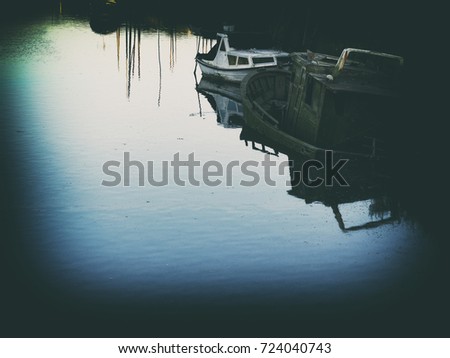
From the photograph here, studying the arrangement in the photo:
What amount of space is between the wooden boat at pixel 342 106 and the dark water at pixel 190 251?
78.1 inches

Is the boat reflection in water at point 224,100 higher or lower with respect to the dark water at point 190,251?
higher

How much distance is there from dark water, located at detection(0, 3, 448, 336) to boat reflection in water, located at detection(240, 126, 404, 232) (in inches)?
4.5

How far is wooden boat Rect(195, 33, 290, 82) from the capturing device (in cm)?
4584

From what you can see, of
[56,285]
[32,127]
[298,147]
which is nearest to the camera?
[56,285]

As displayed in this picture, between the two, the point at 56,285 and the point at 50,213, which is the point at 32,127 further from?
the point at 56,285

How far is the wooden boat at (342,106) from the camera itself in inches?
1085

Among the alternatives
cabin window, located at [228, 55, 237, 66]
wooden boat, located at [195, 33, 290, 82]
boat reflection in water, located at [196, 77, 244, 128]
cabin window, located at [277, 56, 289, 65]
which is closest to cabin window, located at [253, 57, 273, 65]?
wooden boat, located at [195, 33, 290, 82]

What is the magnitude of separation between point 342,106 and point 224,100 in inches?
773

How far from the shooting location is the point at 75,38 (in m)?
75.1

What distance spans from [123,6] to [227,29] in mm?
48068

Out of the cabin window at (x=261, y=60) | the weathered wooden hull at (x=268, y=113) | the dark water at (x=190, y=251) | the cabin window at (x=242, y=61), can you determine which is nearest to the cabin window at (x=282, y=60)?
the cabin window at (x=261, y=60)

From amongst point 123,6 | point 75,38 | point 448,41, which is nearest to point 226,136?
point 448,41

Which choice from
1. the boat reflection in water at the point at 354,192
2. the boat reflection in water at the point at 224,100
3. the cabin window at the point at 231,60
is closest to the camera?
the boat reflection in water at the point at 354,192

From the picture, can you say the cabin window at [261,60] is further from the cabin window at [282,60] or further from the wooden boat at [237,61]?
the cabin window at [282,60]
